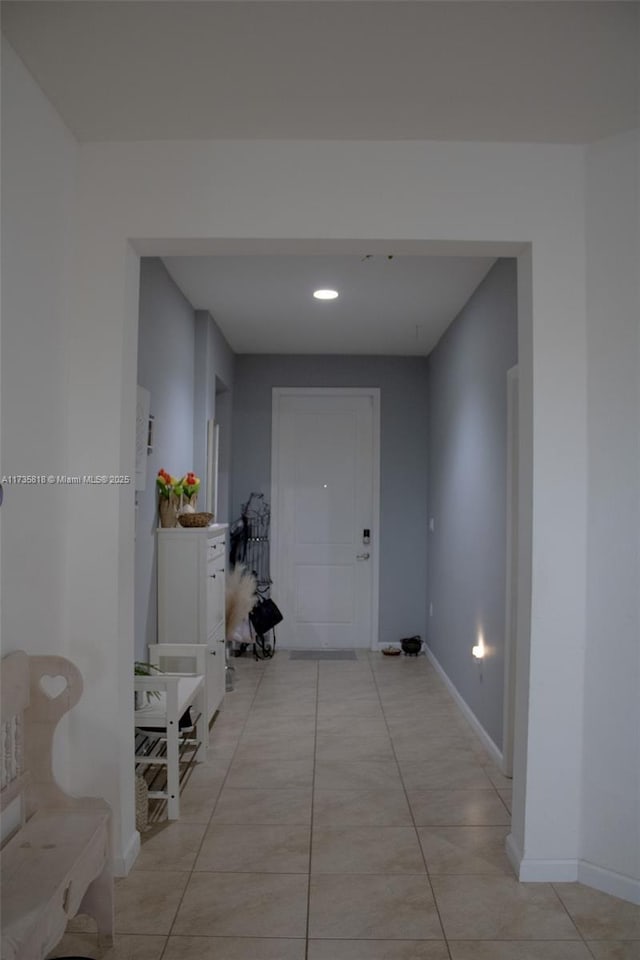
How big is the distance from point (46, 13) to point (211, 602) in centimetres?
301

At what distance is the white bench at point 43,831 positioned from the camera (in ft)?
6.07

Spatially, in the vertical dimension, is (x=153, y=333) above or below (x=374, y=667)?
above

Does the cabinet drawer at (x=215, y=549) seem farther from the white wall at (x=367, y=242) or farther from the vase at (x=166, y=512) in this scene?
the white wall at (x=367, y=242)

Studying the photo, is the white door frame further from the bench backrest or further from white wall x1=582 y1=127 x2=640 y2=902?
the bench backrest

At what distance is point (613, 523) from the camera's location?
2658mm

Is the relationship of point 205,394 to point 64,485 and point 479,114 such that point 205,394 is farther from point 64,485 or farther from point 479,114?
point 479,114

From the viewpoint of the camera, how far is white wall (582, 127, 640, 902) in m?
2.60

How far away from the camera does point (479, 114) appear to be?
2.52 meters

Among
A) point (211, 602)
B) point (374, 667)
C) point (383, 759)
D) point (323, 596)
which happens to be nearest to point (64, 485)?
point (211, 602)

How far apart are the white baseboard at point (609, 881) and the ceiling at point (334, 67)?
98.3 inches

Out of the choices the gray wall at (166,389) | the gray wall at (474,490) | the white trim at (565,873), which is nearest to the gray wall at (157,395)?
the gray wall at (166,389)

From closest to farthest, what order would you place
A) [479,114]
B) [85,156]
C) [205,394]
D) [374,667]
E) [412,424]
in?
[479,114] < [85,156] < [205,394] < [374,667] < [412,424]

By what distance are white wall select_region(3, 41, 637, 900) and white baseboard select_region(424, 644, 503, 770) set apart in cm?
121

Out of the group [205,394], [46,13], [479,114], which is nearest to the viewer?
[46,13]
